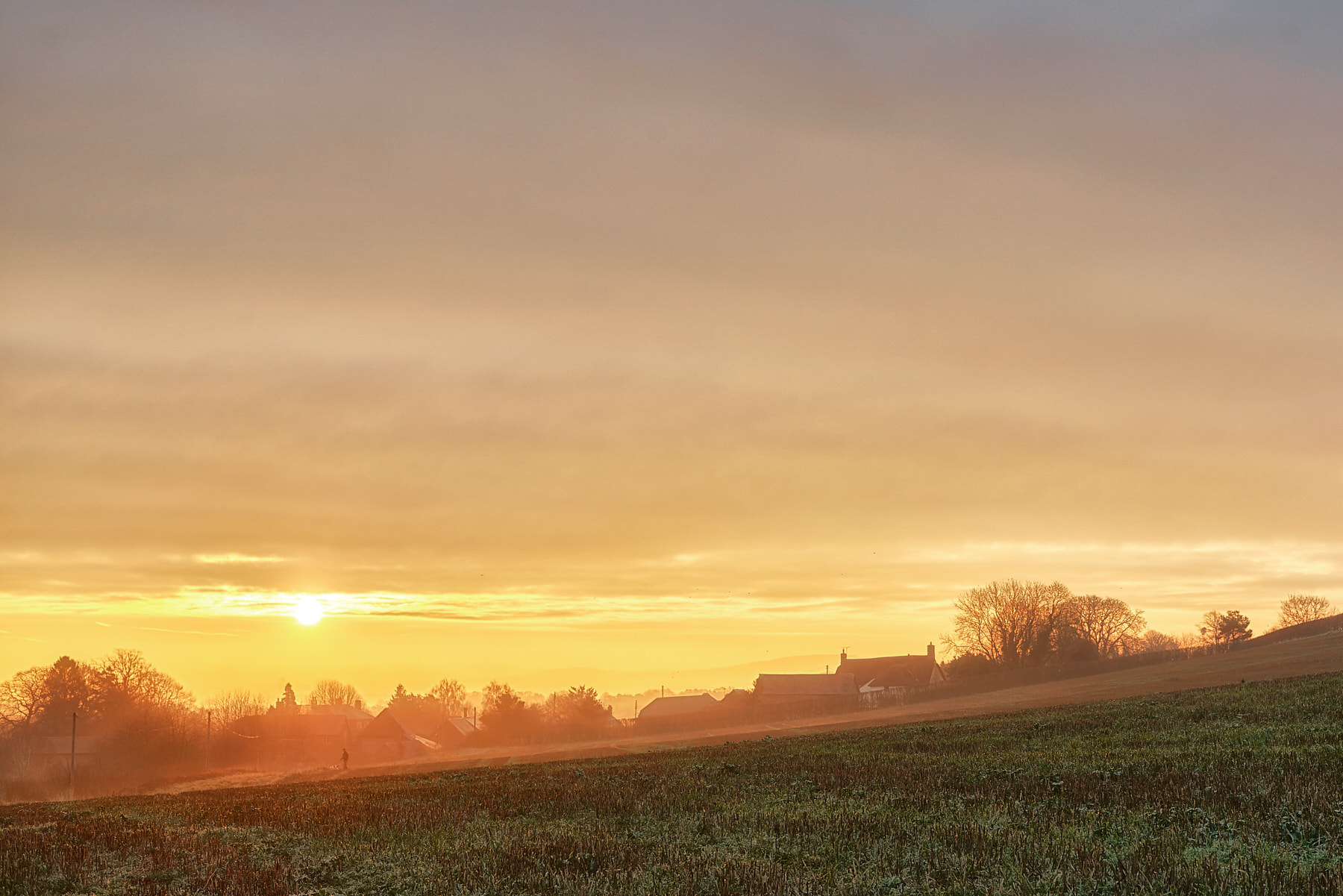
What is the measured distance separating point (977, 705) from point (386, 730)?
301 ft

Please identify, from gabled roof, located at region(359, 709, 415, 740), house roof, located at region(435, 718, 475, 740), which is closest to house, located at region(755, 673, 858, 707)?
house roof, located at region(435, 718, 475, 740)

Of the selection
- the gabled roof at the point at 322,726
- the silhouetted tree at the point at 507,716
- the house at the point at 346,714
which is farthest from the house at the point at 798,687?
the gabled roof at the point at 322,726

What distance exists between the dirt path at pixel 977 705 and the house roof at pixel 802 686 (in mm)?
48972

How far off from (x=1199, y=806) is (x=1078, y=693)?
80.7 meters

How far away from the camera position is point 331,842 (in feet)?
53.3

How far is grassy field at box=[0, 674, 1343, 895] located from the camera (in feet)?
35.1

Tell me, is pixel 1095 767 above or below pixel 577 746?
above

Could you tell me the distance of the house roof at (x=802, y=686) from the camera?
6240 inches

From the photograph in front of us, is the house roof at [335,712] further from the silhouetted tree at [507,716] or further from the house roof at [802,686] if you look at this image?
the house roof at [802,686]

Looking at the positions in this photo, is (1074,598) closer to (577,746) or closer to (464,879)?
(577,746)

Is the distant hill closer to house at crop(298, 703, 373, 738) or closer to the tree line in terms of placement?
the tree line

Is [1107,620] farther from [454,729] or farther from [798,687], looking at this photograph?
[454,729]

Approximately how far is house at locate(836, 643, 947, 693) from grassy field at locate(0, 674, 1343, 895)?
141492mm

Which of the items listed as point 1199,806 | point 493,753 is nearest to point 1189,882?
point 1199,806
